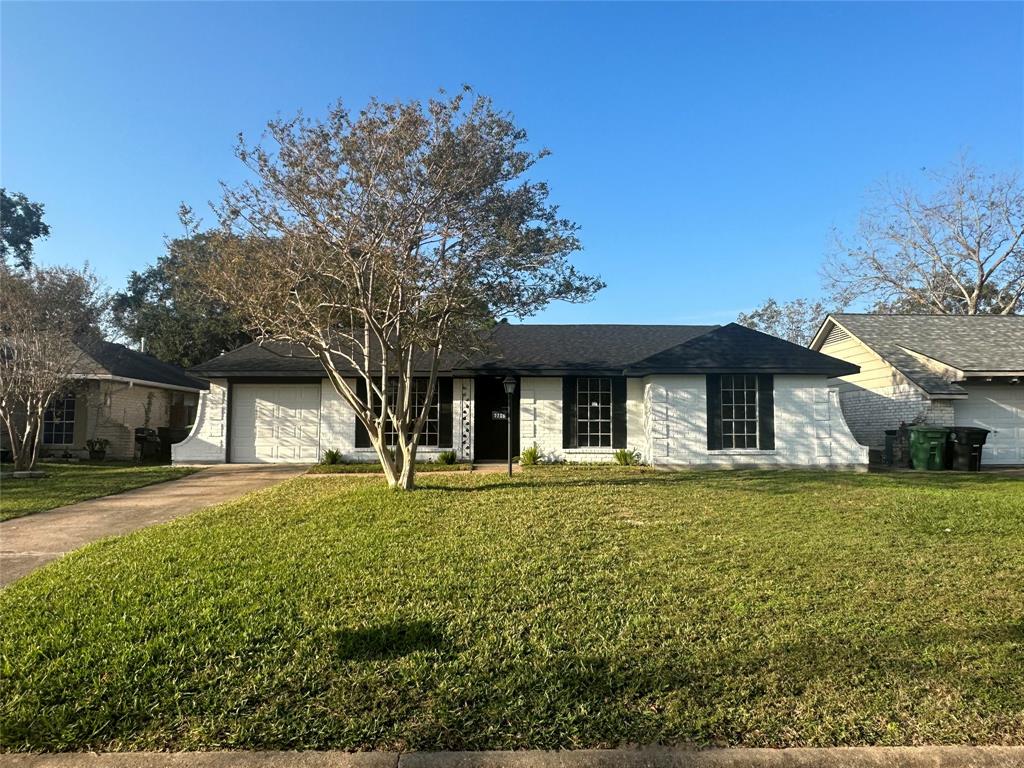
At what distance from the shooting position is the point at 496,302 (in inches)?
391

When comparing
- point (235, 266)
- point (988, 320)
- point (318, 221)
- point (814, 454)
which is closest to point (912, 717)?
point (318, 221)

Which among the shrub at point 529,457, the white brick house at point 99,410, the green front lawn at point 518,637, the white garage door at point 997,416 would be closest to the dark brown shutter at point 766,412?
the shrub at point 529,457

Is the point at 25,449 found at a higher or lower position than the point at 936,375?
lower

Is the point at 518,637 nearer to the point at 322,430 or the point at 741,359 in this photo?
the point at 741,359

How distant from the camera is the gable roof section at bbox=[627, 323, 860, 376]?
43.7ft

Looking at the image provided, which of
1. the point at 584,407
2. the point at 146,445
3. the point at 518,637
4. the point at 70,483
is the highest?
the point at 584,407

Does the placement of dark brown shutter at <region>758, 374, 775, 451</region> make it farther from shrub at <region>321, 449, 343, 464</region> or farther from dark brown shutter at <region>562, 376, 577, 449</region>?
shrub at <region>321, 449, 343, 464</region>

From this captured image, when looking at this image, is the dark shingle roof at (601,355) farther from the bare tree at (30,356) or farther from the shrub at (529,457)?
the bare tree at (30,356)

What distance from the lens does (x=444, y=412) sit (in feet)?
50.7

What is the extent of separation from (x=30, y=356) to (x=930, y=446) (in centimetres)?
1987

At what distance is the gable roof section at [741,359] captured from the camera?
13.3 m

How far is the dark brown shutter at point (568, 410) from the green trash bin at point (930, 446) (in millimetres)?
7963

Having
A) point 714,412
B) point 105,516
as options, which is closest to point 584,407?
point 714,412

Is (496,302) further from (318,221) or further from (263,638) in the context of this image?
(263,638)
